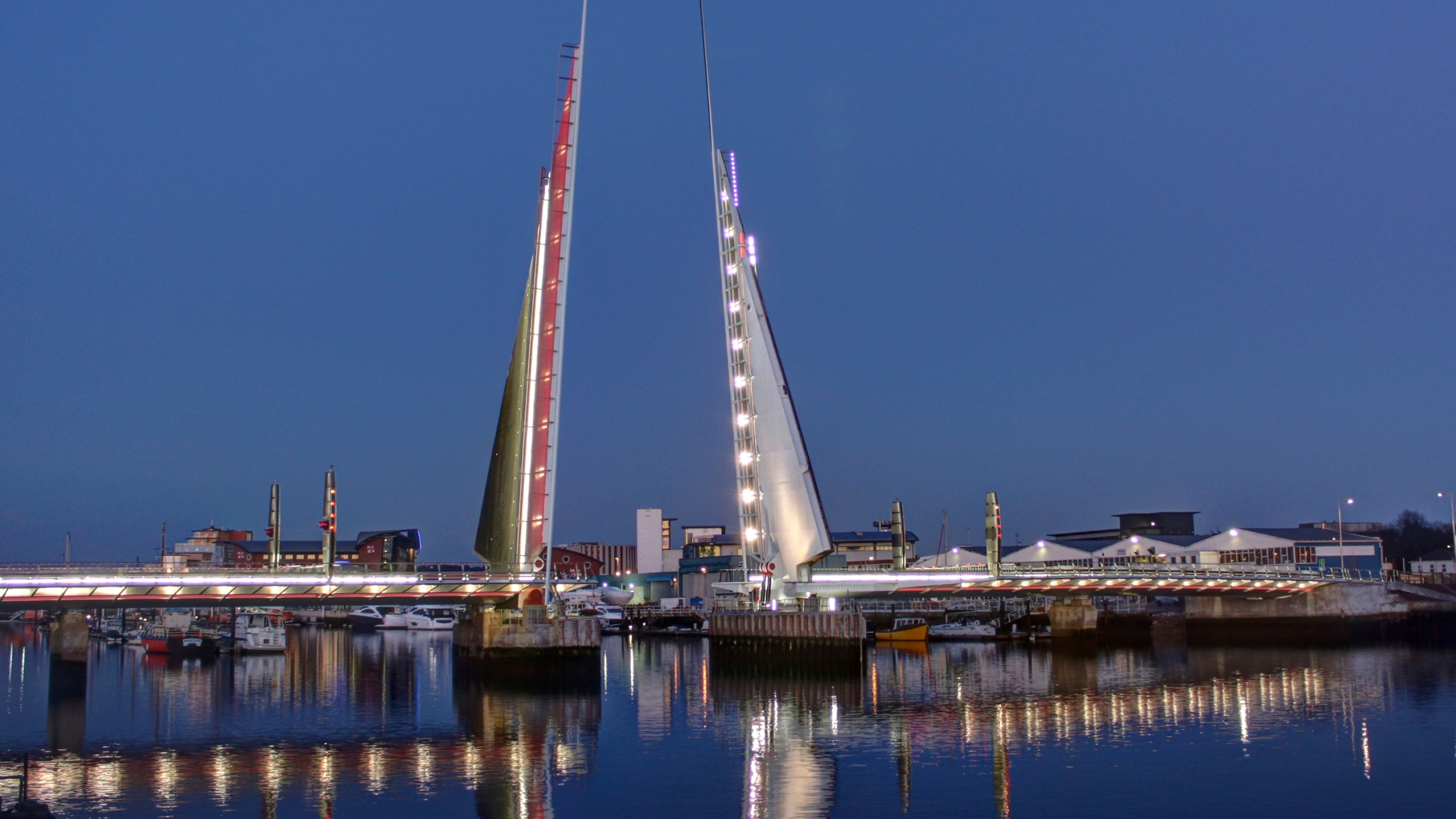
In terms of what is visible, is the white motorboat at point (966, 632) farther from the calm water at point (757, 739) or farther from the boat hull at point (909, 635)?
the calm water at point (757, 739)

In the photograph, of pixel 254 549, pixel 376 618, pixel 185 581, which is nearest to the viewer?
pixel 185 581

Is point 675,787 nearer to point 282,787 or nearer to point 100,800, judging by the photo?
point 282,787

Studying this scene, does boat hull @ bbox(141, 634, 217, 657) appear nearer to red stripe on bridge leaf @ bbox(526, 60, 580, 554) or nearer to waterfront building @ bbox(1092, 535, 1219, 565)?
red stripe on bridge leaf @ bbox(526, 60, 580, 554)

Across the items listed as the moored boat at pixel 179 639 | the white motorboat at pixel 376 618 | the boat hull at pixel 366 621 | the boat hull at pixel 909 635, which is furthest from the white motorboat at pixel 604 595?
the boat hull at pixel 909 635

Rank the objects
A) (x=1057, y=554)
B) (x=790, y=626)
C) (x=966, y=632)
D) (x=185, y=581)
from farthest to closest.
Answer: (x=1057, y=554) → (x=966, y=632) → (x=790, y=626) → (x=185, y=581)

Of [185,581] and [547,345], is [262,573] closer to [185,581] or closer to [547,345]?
[185,581]

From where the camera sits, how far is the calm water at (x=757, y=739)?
30.0m

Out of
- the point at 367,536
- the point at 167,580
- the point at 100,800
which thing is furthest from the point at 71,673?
the point at 367,536

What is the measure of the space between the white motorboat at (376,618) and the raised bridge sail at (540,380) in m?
66.7

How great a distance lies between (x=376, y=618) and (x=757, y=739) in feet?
326

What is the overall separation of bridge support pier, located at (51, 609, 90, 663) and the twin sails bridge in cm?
745

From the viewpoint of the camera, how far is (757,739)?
4019cm

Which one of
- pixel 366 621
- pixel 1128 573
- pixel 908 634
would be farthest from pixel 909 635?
pixel 366 621

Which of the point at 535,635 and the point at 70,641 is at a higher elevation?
the point at 70,641
